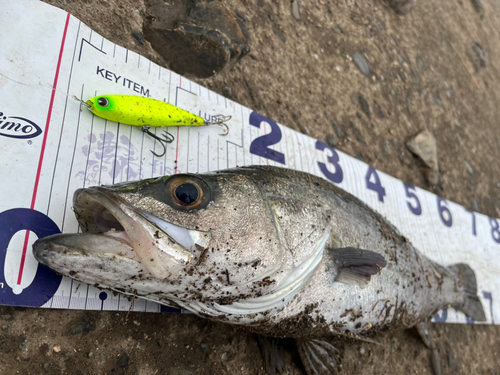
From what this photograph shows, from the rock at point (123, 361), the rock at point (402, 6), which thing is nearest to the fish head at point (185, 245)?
the rock at point (123, 361)

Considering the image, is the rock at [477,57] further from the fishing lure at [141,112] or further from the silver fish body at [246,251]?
the fishing lure at [141,112]

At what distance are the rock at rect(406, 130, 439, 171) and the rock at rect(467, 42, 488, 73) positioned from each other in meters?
2.66

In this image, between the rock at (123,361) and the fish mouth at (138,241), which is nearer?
the fish mouth at (138,241)

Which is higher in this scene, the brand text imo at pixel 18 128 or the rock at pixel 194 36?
the rock at pixel 194 36

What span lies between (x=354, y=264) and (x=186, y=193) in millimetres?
876

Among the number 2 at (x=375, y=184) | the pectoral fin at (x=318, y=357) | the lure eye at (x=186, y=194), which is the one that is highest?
the number 2 at (x=375, y=184)

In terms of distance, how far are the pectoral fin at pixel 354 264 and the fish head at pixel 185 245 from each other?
0.70ft

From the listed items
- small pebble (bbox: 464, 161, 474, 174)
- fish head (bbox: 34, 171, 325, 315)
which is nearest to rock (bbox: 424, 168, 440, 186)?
small pebble (bbox: 464, 161, 474, 174)

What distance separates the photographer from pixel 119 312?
4.89ft

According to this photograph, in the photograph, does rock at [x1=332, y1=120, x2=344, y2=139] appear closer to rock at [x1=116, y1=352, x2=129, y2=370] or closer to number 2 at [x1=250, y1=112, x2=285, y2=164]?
number 2 at [x1=250, y1=112, x2=285, y2=164]

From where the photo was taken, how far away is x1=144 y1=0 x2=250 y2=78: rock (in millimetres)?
2149

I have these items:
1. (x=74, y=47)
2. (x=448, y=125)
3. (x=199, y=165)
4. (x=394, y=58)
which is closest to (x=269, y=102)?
(x=199, y=165)

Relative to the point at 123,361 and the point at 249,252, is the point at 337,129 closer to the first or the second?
the point at 249,252

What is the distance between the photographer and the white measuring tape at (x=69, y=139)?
1.30 m
